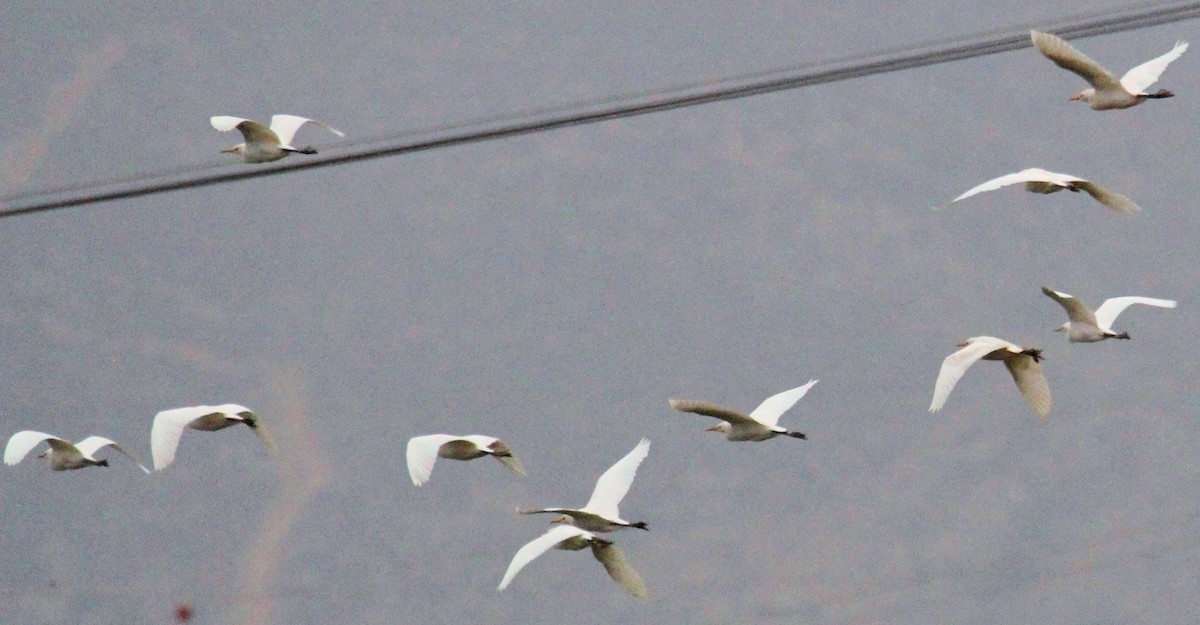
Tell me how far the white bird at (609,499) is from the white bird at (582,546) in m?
0.03

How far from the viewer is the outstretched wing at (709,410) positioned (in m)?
4.07

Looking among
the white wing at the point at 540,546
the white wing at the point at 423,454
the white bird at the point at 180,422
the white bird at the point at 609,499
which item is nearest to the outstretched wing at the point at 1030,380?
the white bird at the point at 609,499

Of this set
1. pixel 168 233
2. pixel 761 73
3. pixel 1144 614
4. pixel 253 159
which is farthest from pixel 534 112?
pixel 1144 614

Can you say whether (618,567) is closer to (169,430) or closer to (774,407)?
(774,407)

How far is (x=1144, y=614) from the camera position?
7414 mm

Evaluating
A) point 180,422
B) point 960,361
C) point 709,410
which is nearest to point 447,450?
point 180,422

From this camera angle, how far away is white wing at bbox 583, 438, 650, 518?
4883 millimetres

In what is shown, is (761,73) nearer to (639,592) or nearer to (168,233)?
(168,233)

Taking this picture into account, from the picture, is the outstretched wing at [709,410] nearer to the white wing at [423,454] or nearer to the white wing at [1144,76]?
the white wing at [423,454]

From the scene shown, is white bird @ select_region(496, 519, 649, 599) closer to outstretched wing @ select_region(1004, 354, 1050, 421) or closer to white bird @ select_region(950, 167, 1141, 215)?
outstretched wing @ select_region(1004, 354, 1050, 421)

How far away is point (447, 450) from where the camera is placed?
4672mm

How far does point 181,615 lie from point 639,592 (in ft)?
12.3

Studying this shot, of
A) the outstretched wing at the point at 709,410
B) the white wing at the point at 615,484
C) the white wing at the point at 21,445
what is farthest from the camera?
the white wing at the point at 21,445

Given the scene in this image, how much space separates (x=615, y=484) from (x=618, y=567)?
45 centimetres
